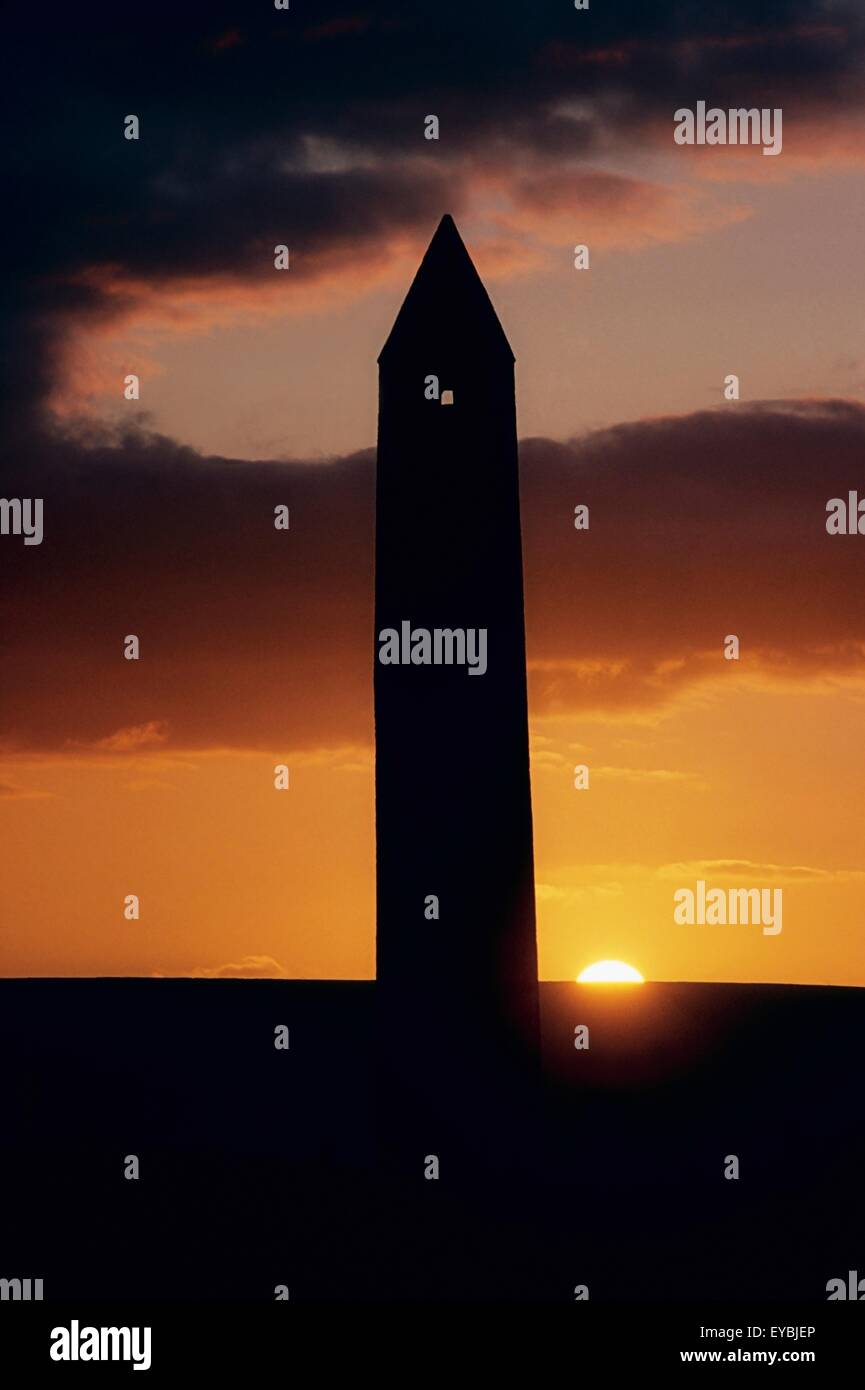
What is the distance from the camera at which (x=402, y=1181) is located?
55.9 ft

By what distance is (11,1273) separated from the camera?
1529 centimetres

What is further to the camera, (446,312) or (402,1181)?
(446,312)

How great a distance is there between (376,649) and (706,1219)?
6.57 metres

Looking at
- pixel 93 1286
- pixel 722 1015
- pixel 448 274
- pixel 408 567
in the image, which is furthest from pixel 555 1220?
pixel 722 1015

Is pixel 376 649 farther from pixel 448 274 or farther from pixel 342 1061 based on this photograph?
pixel 342 1061

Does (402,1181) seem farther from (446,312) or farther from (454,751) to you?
(446,312)

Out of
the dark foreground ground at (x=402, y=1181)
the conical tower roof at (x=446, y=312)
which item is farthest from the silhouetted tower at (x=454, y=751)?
the dark foreground ground at (x=402, y=1181)

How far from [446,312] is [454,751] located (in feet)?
15.5

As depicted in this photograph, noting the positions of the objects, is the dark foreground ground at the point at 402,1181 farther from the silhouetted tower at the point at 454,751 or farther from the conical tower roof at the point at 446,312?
the conical tower roof at the point at 446,312

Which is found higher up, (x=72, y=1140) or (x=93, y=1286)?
(x=72, y=1140)

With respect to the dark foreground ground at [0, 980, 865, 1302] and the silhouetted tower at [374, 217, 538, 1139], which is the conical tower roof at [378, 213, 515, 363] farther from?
the dark foreground ground at [0, 980, 865, 1302]

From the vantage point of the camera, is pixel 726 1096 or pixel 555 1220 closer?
pixel 555 1220

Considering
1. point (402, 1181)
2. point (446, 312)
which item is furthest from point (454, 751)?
point (446, 312)
